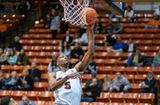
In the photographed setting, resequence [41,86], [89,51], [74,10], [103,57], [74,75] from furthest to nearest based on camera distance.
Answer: [103,57], [41,86], [74,10], [89,51], [74,75]

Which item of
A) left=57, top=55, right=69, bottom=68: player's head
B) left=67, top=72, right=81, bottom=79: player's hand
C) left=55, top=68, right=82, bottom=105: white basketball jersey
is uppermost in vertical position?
left=57, top=55, right=69, bottom=68: player's head

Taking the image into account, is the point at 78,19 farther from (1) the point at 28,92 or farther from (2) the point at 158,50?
(2) the point at 158,50

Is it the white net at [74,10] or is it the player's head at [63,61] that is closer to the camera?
the player's head at [63,61]

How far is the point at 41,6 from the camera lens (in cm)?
1859

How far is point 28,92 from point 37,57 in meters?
2.81

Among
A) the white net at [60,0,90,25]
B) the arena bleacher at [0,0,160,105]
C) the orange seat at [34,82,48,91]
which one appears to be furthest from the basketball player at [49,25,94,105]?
the orange seat at [34,82,48,91]

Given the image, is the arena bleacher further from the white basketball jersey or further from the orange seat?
the white basketball jersey

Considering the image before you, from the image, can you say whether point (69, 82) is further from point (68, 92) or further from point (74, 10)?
point (74, 10)

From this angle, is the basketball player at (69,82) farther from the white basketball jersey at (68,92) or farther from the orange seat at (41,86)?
the orange seat at (41,86)

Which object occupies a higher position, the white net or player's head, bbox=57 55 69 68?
the white net

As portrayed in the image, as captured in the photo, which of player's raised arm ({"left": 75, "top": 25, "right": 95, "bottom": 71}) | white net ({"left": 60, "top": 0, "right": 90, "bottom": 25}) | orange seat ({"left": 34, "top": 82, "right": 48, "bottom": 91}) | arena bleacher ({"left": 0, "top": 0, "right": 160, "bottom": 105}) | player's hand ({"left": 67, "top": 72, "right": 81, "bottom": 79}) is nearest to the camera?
player's hand ({"left": 67, "top": 72, "right": 81, "bottom": 79})

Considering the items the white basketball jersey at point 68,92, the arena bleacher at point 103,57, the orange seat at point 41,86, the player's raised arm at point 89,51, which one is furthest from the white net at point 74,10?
the orange seat at point 41,86

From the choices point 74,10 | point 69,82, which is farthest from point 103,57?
point 69,82

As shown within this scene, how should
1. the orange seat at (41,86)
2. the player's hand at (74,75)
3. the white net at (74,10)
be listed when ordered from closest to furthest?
1. the player's hand at (74,75)
2. the white net at (74,10)
3. the orange seat at (41,86)
